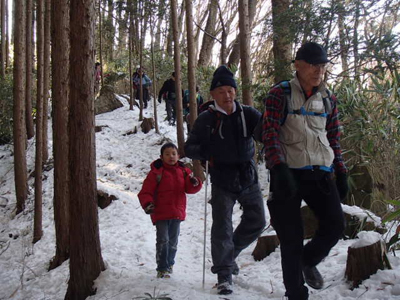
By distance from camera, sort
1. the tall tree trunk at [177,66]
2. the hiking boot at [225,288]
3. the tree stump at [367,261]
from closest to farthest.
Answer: the tree stump at [367,261]
the hiking boot at [225,288]
the tall tree trunk at [177,66]

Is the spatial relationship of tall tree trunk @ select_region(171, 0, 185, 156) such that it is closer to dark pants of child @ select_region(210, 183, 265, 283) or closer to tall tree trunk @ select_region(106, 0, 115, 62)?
dark pants of child @ select_region(210, 183, 265, 283)

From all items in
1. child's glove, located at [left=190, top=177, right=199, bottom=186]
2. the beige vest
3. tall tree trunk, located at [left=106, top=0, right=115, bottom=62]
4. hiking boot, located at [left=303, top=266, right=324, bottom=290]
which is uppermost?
tall tree trunk, located at [left=106, top=0, right=115, bottom=62]

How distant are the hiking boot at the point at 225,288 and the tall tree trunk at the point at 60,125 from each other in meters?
3.71

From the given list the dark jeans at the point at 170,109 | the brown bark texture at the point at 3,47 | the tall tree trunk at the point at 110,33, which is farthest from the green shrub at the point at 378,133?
the tall tree trunk at the point at 110,33

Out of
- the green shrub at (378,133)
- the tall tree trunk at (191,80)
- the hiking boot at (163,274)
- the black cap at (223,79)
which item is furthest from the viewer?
the tall tree trunk at (191,80)

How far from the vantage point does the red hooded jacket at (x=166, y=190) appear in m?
4.31

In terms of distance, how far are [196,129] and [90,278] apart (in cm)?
217

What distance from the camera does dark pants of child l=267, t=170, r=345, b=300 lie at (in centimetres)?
277

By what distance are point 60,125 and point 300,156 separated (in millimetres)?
5234

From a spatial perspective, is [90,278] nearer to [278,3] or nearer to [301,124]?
[301,124]

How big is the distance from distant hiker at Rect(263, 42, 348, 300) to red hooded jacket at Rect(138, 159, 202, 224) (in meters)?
1.70

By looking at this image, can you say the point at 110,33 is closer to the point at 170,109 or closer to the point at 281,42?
the point at 170,109

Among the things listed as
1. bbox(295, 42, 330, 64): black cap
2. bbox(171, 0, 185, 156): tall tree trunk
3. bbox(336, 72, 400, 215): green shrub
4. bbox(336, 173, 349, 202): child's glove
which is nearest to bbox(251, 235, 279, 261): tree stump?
bbox(336, 72, 400, 215): green shrub

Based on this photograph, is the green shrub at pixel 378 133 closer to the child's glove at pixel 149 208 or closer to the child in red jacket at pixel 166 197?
the child in red jacket at pixel 166 197
